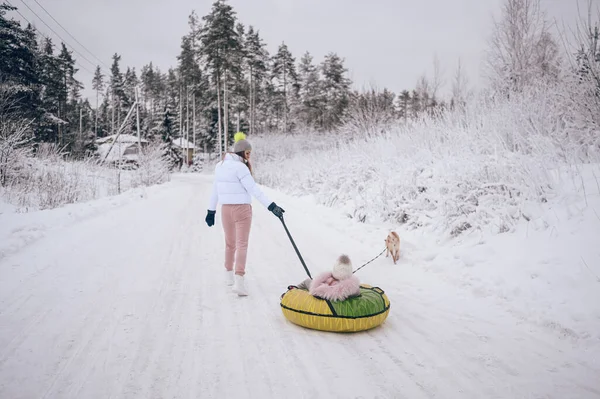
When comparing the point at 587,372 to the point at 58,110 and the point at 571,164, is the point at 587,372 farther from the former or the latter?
the point at 58,110

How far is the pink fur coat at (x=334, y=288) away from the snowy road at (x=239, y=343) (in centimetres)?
37

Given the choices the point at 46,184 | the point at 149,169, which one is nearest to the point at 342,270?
the point at 46,184

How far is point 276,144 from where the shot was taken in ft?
103

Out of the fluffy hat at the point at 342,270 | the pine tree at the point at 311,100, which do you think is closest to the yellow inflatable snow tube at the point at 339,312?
the fluffy hat at the point at 342,270

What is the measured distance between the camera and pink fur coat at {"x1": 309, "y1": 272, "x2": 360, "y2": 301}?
326cm

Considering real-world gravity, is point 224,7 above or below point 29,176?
above

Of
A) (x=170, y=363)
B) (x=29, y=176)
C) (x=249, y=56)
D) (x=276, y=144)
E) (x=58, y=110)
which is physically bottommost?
(x=170, y=363)

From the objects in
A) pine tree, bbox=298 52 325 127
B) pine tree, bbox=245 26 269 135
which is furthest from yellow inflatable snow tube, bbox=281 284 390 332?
pine tree, bbox=245 26 269 135

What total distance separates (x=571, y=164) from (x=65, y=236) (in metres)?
8.83

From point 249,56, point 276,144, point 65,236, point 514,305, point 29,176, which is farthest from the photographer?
point 249,56

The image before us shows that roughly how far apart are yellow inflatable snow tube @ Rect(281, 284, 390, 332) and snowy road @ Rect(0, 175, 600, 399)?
108 mm

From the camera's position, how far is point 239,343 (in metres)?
3.05

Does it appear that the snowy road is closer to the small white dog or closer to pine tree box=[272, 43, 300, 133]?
the small white dog

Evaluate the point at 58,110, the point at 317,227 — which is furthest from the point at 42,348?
the point at 58,110
